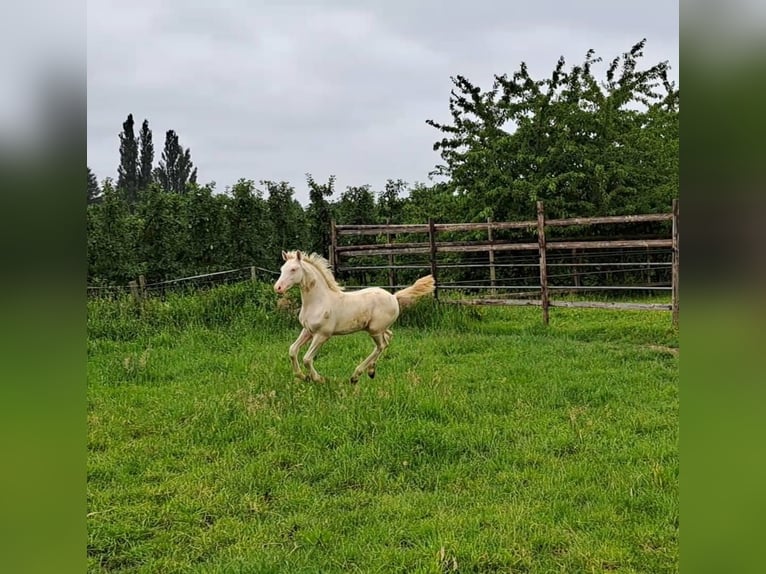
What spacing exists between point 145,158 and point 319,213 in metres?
34.8

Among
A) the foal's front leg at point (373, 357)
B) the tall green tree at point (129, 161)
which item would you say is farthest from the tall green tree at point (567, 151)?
the tall green tree at point (129, 161)

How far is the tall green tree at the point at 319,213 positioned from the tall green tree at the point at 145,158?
33671 mm

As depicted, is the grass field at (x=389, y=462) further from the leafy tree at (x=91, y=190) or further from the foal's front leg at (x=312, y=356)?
the leafy tree at (x=91, y=190)

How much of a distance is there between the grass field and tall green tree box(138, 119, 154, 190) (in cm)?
4251

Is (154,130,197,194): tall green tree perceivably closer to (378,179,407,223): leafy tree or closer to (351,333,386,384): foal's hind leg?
→ (378,179,407,223): leafy tree

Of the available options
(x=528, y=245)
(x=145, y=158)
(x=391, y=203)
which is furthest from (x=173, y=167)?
(x=528, y=245)

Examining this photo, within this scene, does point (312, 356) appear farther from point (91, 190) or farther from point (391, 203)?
point (391, 203)

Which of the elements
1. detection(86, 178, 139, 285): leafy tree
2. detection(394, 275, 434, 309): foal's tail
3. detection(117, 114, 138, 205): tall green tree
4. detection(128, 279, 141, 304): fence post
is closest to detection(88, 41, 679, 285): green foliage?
detection(86, 178, 139, 285): leafy tree
